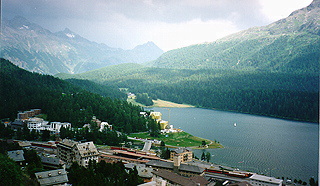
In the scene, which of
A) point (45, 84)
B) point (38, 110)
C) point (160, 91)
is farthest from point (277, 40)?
point (38, 110)

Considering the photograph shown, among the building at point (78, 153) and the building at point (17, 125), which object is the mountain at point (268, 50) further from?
the building at point (78, 153)

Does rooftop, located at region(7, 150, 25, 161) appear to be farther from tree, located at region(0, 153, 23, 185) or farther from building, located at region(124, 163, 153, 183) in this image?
building, located at region(124, 163, 153, 183)

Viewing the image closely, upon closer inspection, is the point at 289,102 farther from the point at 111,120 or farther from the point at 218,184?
the point at 218,184

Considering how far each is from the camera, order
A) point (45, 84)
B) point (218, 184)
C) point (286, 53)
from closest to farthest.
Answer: point (218, 184)
point (45, 84)
point (286, 53)

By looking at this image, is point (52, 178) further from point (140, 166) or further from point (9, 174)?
point (140, 166)

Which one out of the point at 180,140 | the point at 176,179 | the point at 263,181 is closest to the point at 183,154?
the point at 263,181

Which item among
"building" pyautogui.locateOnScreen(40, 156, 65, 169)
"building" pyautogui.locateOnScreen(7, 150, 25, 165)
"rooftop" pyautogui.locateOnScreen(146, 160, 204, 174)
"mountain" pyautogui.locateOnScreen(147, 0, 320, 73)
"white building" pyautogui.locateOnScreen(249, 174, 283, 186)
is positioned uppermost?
"mountain" pyautogui.locateOnScreen(147, 0, 320, 73)

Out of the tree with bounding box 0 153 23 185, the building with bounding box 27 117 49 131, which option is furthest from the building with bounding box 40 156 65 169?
the building with bounding box 27 117 49 131
